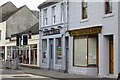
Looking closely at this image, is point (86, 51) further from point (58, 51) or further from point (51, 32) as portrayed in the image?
point (51, 32)

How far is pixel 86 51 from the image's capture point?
1040 inches

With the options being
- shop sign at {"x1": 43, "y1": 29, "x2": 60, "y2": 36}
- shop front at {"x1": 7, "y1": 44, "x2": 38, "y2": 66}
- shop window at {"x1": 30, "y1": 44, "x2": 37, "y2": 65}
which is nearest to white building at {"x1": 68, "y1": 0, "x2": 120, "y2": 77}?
shop sign at {"x1": 43, "y1": 29, "x2": 60, "y2": 36}

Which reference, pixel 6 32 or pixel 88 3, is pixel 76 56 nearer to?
pixel 88 3

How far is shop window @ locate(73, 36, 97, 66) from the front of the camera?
26.0 m

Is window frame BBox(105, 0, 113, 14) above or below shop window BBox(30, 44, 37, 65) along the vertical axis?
above

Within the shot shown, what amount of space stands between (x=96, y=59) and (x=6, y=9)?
41.7 m

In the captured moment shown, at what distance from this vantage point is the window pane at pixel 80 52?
2673 cm

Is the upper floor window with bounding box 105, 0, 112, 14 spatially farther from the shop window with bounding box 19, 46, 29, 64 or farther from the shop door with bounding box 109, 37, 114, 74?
the shop window with bounding box 19, 46, 29, 64

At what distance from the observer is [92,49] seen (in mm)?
26062

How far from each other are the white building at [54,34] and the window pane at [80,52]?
6.77ft

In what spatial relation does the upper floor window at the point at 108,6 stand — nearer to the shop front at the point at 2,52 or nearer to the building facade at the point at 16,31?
the building facade at the point at 16,31

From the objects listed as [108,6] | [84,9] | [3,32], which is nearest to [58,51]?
[84,9]

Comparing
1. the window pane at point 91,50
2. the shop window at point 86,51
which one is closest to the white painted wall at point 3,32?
the shop window at point 86,51

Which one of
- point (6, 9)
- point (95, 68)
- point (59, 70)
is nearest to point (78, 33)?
point (95, 68)
